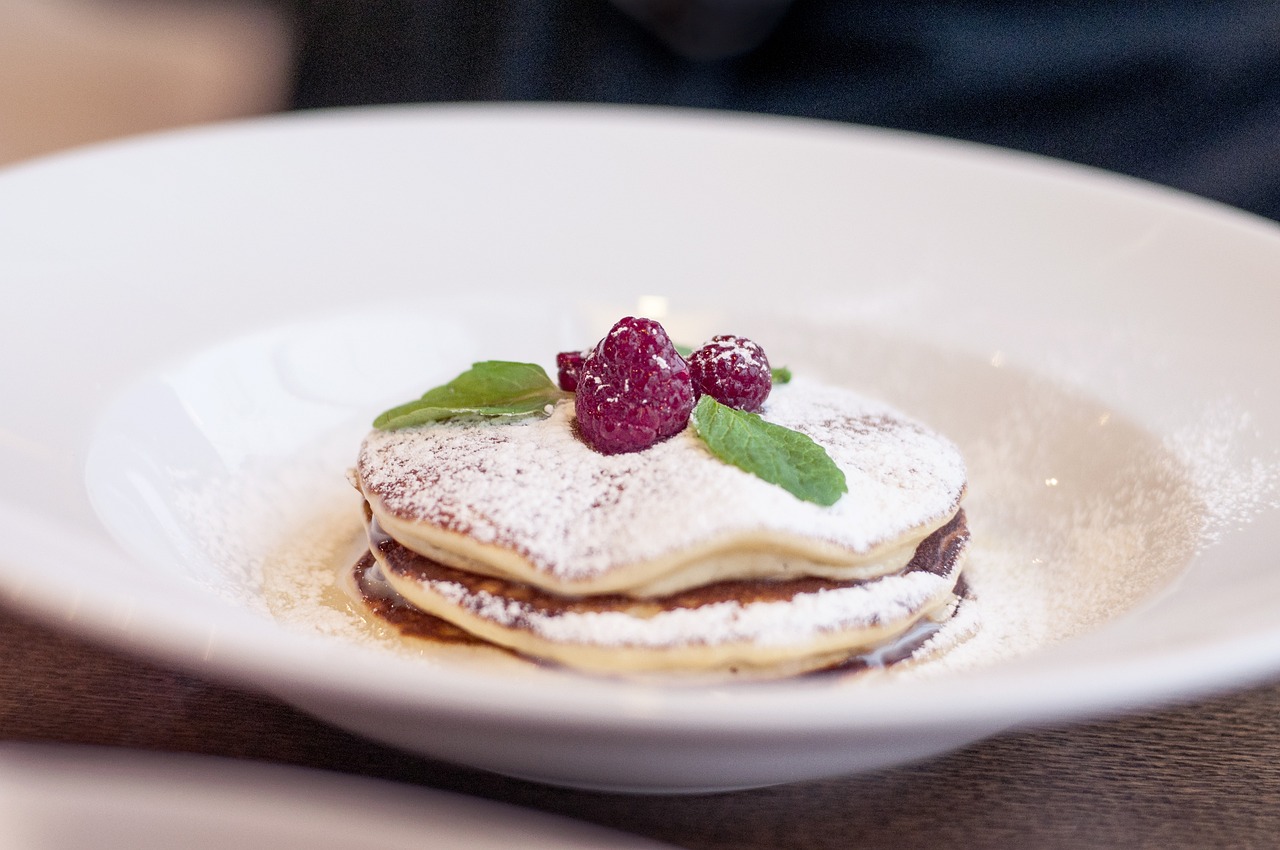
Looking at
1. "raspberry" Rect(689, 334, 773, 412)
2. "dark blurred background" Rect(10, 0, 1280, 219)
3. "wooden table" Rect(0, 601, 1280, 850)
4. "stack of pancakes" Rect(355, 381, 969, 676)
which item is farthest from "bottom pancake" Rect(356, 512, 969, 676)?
"dark blurred background" Rect(10, 0, 1280, 219)

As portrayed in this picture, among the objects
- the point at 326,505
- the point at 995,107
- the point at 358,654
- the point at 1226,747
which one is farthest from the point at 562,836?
the point at 995,107

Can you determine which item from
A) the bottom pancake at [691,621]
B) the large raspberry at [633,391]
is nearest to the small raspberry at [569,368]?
the large raspberry at [633,391]

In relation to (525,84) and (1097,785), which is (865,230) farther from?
(525,84)

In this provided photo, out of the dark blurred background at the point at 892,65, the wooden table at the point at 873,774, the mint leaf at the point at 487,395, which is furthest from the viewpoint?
the dark blurred background at the point at 892,65

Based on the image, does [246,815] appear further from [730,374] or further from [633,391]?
[730,374]

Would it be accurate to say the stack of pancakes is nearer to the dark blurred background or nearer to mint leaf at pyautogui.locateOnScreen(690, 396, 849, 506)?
mint leaf at pyautogui.locateOnScreen(690, 396, 849, 506)

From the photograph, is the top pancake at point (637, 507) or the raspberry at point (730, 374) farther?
the raspberry at point (730, 374)

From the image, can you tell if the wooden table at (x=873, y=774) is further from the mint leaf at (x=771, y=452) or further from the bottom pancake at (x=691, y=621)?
the mint leaf at (x=771, y=452)
